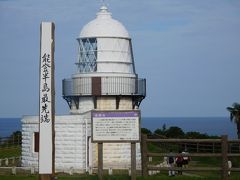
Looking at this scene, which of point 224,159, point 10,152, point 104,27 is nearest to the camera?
point 224,159

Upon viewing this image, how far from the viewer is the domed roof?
98.5 ft

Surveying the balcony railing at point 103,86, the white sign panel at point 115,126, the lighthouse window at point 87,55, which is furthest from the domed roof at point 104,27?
the white sign panel at point 115,126

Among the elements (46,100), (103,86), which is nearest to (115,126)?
(46,100)

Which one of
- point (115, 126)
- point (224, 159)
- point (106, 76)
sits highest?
point (106, 76)

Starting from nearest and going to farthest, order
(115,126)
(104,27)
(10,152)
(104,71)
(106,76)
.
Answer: (115,126) → (106,76) → (104,71) → (104,27) → (10,152)

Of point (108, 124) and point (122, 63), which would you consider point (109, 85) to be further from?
point (108, 124)

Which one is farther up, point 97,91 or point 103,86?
point 103,86

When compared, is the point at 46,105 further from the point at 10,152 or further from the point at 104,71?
the point at 10,152

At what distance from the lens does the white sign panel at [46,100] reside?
1418 cm

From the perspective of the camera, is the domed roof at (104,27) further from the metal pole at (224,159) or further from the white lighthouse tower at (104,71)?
the metal pole at (224,159)

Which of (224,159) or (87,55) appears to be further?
(87,55)

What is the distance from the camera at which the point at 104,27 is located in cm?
3019

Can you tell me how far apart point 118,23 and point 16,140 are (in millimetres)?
16686

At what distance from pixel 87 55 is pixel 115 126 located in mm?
13116
